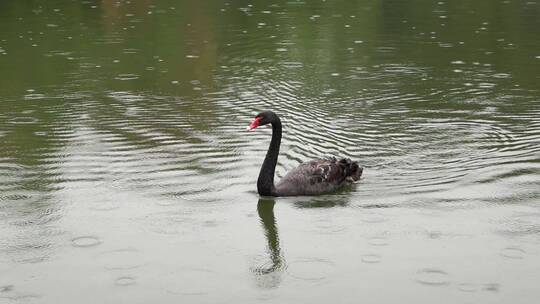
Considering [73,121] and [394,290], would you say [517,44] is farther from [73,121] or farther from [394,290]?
[394,290]

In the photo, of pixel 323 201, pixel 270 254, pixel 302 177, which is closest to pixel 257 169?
pixel 302 177

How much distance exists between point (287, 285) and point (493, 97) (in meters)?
7.91

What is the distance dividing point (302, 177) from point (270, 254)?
1.48 m

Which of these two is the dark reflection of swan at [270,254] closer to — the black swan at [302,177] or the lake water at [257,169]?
the lake water at [257,169]

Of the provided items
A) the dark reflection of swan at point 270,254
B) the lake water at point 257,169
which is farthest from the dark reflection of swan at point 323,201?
the dark reflection of swan at point 270,254

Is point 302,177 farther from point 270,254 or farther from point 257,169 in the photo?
point 270,254

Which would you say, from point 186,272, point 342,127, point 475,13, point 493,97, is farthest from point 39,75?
point 475,13

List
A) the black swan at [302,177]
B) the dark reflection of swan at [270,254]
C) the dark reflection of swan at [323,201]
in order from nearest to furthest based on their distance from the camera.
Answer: the dark reflection of swan at [270,254] < the dark reflection of swan at [323,201] < the black swan at [302,177]

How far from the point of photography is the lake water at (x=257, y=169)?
6316 mm

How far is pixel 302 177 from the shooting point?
322 inches

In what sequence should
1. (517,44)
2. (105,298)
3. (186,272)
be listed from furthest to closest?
(517,44) → (186,272) → (105,298)

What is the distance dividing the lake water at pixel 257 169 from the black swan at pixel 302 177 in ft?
0.40

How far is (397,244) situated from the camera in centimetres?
693

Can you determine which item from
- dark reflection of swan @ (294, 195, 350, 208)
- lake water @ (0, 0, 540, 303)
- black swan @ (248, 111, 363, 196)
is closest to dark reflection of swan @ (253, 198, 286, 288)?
lake water @ (0, 0, 540, 303)
